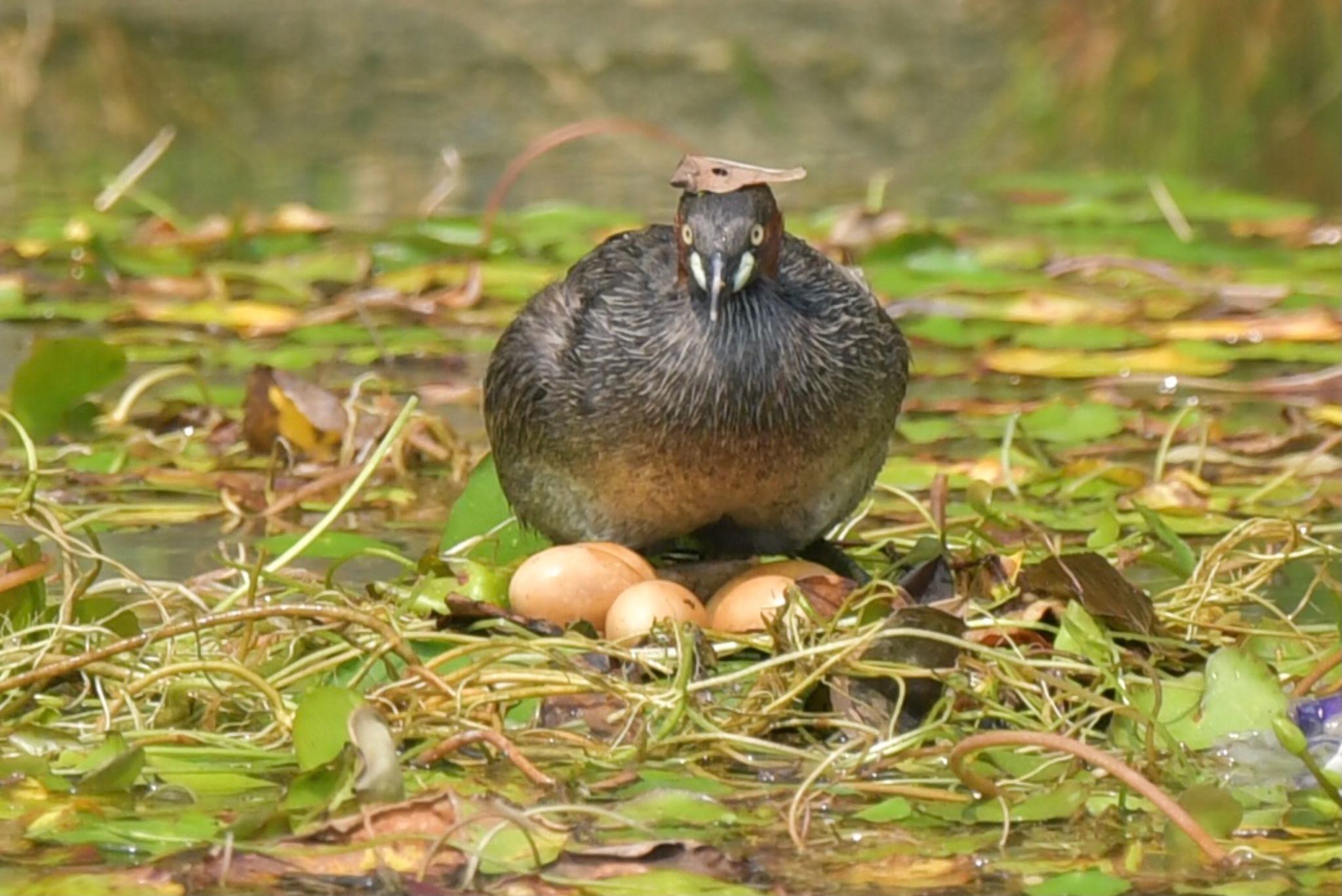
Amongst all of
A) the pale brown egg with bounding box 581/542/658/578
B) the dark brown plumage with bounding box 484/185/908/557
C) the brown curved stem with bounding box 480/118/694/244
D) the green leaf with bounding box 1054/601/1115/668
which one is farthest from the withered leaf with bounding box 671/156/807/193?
the brown curved stem with bounding box 480/118/694/244

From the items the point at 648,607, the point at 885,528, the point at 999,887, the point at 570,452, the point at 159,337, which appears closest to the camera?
the point at 999,887

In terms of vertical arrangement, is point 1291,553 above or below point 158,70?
below

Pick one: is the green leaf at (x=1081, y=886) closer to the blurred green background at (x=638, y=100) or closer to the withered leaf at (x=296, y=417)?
the withered leaf at (x=296, y=417)

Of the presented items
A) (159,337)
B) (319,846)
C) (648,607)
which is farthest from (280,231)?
(319,846)

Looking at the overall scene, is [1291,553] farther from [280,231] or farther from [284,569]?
[280,231]

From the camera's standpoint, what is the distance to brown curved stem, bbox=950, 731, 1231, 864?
3383 millimetres

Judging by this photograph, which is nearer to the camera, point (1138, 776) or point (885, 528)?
point (1138, 776)

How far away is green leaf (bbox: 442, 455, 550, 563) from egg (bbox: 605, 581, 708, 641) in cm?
73

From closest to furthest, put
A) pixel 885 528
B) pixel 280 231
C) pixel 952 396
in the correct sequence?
1. pixel 885 528
2. pixel 952 396
3. pixel 280 231

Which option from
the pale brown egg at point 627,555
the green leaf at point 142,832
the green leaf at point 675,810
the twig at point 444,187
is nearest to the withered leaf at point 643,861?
the green leaf at point 675,810

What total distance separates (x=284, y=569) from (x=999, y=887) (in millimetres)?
2024

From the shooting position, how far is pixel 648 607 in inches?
169

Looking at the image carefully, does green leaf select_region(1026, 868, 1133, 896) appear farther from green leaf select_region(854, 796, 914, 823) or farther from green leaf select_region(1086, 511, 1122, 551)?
green leaf select_region(1086, 511, 1122, 551)

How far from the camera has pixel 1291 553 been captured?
15.8 feet
